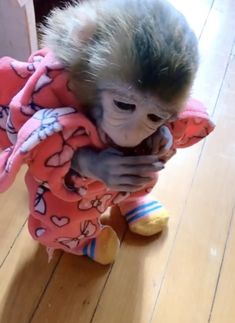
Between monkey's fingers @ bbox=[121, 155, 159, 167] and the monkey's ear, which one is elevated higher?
the monkey's ear

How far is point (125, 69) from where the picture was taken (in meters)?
0.55

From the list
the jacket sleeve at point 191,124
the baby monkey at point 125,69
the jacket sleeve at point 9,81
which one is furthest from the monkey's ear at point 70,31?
the jacket sleeve at point 191,124

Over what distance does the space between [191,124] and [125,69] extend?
265 millimetres

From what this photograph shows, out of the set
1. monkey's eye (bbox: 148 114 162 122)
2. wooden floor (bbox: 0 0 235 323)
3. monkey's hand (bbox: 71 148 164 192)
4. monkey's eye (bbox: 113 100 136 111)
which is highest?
monkey's eye (bbox: 113 100 136 111)

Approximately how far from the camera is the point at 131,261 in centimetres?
92

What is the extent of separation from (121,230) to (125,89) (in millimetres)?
455

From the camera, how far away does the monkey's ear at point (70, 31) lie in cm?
58

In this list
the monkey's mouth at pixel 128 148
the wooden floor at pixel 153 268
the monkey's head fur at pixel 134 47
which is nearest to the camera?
the monkey's head fur at pixel 134 47

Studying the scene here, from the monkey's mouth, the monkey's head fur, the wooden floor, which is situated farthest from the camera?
the wooden floor

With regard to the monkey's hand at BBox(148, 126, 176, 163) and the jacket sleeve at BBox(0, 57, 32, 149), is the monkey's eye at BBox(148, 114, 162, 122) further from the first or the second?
the jacket sleeve at BBox(0, 57, 32, 149)

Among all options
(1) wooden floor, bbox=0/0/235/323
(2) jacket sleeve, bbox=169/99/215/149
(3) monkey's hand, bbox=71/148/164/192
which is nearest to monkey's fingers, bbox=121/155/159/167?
(3) monkey's hand, bbox=71/148/164/192

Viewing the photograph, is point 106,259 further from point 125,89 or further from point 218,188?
point 125,89

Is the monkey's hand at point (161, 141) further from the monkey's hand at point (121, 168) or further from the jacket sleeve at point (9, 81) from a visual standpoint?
the jacket sleeve at point (9, 81)

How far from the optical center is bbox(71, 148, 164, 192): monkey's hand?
63 centimetres
